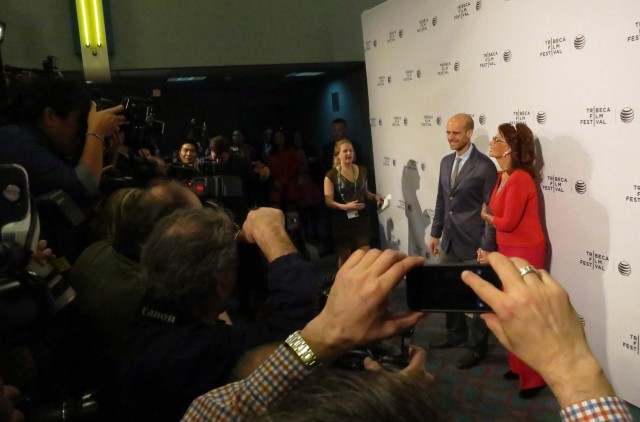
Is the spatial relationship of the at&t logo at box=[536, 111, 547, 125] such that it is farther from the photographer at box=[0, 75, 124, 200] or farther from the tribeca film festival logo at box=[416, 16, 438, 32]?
the photographer at box=[0, 75, 124, 200]

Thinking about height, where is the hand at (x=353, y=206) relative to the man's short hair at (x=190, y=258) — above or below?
below

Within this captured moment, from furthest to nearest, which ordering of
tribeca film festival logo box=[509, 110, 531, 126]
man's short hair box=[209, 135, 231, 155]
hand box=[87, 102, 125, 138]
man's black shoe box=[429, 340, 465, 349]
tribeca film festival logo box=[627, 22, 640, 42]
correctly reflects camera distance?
man's short hair box=[209, 135, 231, 155] → man's black shoe box=[429, 340, 465, 349] → tribeca film festival logo box=[509, 110, 531, 126] → tribeca film festival logo box=[627, 22, 640, 42] → hand box=[87, 102, 125, 138]

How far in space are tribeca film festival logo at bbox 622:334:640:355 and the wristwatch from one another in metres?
2.50

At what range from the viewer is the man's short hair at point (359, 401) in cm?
53

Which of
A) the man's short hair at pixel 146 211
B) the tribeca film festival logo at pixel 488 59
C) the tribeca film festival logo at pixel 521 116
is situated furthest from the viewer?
the tribeca film festival logo at pixel 488 59

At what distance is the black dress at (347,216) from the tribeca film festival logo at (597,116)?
2295 mm

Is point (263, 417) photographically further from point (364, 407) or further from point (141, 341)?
point (141, 341)

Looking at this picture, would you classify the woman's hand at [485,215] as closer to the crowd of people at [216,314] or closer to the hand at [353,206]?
the crowd of people at [216,314]

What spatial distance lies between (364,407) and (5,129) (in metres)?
1.86

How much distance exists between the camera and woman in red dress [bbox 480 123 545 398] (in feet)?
10.1

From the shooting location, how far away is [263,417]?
1.84ft

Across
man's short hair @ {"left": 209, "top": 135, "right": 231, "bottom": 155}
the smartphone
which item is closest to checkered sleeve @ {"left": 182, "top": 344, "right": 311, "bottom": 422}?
the smartphone

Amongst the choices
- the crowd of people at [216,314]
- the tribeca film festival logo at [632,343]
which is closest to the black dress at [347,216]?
the crowd of people at [216,314]

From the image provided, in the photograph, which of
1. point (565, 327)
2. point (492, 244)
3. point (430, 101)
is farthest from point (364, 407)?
point (430, 101)
